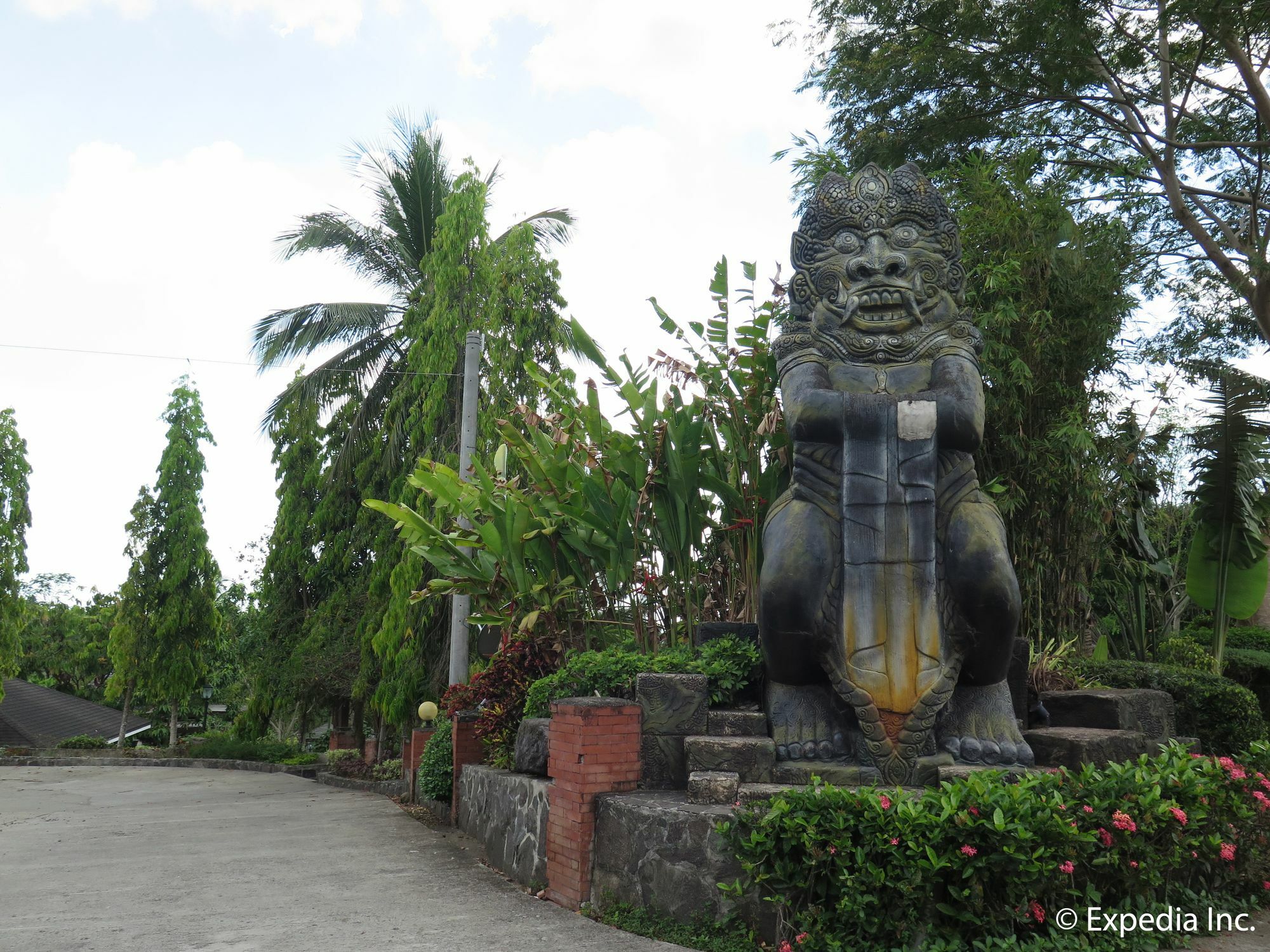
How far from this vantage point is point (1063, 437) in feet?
23.3

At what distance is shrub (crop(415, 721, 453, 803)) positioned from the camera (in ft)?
28.2

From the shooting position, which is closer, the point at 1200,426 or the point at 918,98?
the point at 1200,426

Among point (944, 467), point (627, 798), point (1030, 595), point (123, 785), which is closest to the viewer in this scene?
point (627, 798)

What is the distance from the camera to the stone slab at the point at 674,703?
16.8ft

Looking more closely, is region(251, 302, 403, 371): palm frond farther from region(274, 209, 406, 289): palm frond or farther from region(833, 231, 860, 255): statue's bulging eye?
region(833, 231, 860, 255): statue's bulging eye

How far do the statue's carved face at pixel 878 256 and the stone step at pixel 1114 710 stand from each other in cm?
254

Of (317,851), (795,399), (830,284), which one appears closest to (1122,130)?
(830,284)

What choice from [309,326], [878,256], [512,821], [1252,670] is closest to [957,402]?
[878,256]

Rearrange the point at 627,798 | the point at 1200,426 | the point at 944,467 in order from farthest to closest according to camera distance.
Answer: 1. the point at 1200,426
2. the point at 944,467
3. the point at 627,798

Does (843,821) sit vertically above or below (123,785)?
above

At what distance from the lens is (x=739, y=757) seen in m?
4.77

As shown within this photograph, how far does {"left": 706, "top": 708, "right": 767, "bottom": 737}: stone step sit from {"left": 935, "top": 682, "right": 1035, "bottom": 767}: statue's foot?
888 millimetres

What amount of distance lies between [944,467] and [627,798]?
2288 mm

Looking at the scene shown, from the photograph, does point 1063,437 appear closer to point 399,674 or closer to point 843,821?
point 843,821
